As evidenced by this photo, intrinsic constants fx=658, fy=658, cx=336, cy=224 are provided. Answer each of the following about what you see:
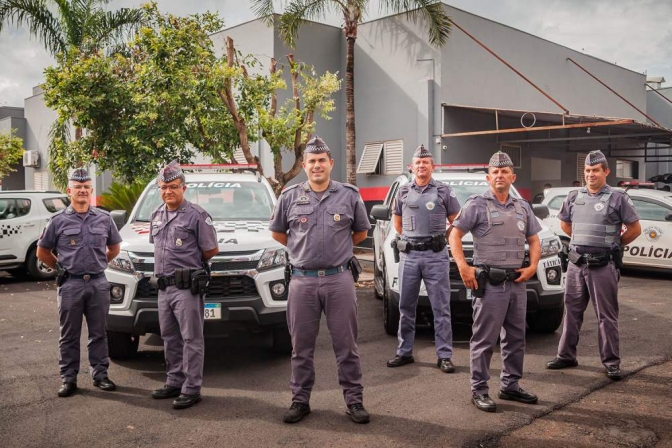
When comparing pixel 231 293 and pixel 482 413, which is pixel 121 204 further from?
pixel 482 413

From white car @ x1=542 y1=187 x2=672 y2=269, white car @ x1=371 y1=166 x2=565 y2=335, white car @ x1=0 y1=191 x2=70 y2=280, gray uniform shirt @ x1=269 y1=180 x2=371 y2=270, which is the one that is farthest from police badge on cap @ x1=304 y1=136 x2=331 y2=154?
white car @ x1=0 y1=191 x2=70 y2=280

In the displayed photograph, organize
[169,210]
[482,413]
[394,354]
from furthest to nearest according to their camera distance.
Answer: [394,354] → [169,210] → [482,413]

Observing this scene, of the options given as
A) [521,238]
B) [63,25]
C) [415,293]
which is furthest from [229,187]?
[63,25]

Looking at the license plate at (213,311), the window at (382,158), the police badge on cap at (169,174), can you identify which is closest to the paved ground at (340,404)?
the license plate at (213,311)

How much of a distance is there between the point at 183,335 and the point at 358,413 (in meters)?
1.53

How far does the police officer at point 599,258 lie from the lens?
5.73 metres

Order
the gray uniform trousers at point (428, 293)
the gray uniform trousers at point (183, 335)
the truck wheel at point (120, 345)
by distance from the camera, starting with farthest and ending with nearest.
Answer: the truck wheel at point (120, 345)
the gray uniform trousers at point (428, 293)
the gray uniform trousers at point (183, 335)

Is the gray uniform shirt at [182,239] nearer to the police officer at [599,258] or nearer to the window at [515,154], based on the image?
the police officer at [599,258]

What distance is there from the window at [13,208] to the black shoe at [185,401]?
9204mm

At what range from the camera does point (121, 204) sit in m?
13.8

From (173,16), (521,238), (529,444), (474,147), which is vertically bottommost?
(529,444)

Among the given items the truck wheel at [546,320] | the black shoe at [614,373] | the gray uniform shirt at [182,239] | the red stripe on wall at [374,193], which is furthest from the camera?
the red stripe on wall at [374,193]

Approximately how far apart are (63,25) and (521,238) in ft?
57.5

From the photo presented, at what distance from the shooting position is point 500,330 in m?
5.13
